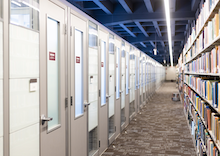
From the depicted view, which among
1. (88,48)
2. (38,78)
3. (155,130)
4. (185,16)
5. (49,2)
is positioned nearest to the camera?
(38,78)

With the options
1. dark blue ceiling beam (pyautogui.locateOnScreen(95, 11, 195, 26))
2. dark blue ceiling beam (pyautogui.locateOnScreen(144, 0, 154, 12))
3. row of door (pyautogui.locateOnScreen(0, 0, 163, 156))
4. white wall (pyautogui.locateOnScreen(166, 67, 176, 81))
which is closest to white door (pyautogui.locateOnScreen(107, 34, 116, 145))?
row of door (pyautogui.locateOnScreen(0, 0, 163, 156))

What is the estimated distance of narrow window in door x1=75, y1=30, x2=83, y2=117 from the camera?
3211mm

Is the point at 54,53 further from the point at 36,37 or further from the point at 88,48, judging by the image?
the point at 88,48

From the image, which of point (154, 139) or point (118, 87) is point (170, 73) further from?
point (154, 139)

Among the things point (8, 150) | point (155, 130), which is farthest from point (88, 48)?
point (155, 130)

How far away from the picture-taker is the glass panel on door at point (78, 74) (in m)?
3.21

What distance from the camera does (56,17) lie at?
2604mm

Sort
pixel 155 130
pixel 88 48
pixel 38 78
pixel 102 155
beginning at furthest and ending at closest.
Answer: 1. pixel 155 130
2. pixel 102 155
3. pixel 88 48
4. pixel 38 78

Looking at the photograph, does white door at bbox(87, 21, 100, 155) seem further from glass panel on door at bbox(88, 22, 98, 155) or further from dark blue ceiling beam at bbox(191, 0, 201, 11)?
dark blue ceiling beam at bbox(191, 0, 201, 11)

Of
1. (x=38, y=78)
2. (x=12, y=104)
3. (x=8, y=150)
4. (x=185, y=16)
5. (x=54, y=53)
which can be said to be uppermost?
(x=185, y=16)

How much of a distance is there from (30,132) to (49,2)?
4.56 ft

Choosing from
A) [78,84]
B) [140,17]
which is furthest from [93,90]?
[140,17]

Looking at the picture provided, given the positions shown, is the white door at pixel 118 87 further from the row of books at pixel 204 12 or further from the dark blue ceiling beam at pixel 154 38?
the dark blue ceiling beam at pixel 154 38

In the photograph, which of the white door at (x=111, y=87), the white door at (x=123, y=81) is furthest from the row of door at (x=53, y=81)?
the white door at (x=123, y=81)
